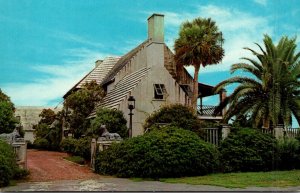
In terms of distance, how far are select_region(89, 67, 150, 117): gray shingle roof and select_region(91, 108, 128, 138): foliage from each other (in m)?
1.62

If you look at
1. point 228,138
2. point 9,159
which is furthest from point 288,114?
point 9,159

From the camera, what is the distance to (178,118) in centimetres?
2448

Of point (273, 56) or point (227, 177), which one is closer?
point (227, 177)

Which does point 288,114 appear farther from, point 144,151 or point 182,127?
point 144,151

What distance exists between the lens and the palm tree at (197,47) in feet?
115

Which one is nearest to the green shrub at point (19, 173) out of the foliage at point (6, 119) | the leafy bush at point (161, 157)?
the leafy bush at point (161, 157)

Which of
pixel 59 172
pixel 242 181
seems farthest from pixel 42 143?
pixel 242 181

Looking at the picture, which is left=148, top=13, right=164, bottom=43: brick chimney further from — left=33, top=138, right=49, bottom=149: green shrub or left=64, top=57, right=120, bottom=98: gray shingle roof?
left=33, top=138, right=49, bottom=149: green shrub

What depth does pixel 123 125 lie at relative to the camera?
3097cm

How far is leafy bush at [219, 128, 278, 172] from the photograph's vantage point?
22688 mm

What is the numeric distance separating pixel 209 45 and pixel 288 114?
901cm

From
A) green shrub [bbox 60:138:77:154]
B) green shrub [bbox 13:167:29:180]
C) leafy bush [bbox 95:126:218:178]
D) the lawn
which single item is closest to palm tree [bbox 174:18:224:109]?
green shrub [bbox 60:138:77:154]

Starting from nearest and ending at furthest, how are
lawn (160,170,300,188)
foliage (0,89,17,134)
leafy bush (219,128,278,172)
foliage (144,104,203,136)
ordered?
lawn (160,170,300,188) → leafy bush (219,128,278,172) → foliage (144,104,203,136) → foliage (0,89,17,134)

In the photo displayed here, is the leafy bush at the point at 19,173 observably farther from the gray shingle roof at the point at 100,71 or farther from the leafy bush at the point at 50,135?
the gray shingle roof at the point at 100,71
